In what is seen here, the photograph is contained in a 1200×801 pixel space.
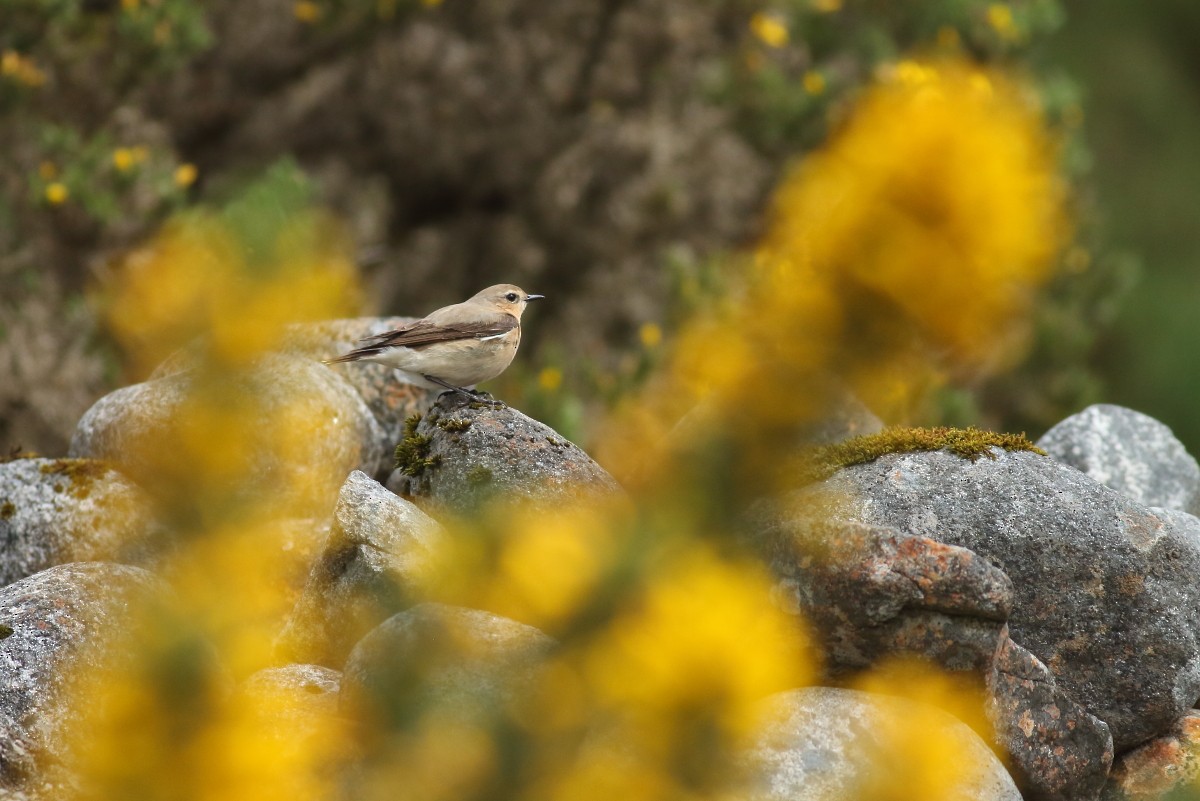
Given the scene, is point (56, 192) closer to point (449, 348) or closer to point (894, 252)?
point (449, 348)

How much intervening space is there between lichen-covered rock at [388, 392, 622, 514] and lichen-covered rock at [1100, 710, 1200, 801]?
2485 mm

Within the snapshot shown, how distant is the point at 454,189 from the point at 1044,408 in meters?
6.62

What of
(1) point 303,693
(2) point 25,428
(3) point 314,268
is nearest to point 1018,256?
(3) point 314,268

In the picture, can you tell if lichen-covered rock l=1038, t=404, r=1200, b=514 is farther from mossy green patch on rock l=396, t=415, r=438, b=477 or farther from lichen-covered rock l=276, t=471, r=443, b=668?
lichen-covered rock l=276, t=471, r=443, b=668

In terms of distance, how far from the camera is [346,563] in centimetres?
557

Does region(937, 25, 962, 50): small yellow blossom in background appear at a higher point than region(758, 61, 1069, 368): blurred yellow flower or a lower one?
lower

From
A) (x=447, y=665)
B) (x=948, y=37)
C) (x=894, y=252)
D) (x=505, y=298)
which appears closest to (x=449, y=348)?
(x=505, y=298)

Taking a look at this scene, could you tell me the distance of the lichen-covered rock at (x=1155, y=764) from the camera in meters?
5.56

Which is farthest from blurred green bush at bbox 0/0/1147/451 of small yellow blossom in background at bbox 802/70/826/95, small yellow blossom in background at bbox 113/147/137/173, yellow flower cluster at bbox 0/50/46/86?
small yellow blossom in background at bbox 113/147/137/173

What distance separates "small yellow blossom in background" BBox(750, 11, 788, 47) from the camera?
12.4 metres

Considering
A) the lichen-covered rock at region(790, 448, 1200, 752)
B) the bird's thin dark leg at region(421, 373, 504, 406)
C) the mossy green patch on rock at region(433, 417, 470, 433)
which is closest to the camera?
the lichen-covered rock at region(790, 448, 1200, 752)

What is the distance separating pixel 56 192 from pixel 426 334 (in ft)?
14.3

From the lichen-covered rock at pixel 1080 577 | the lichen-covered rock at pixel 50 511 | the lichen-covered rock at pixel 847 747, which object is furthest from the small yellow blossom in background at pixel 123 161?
the lichen-covered rock at pixel 847 747

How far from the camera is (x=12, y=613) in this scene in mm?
5184
